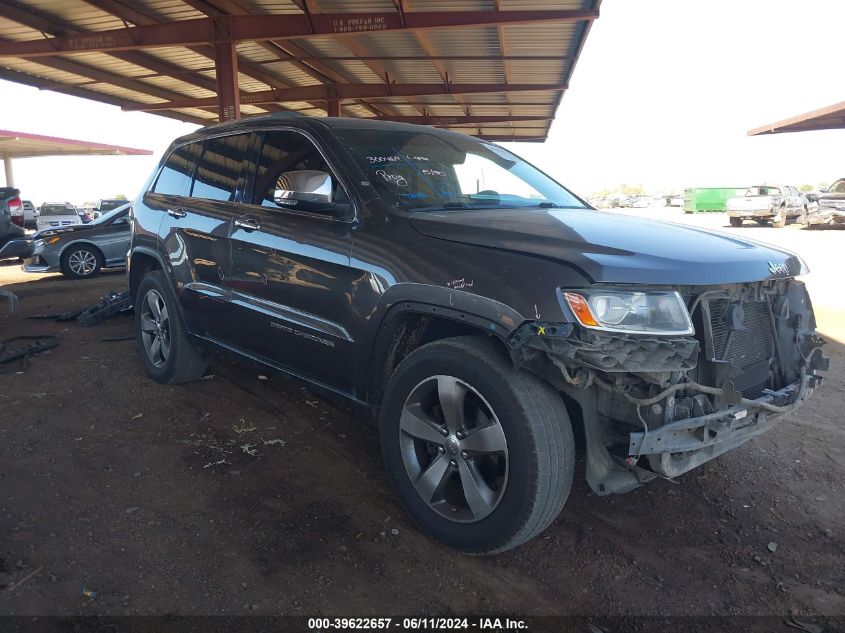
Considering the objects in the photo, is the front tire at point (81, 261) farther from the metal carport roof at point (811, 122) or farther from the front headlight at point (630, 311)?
the metal carport roof at point (811, 122)

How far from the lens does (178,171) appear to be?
4.93m

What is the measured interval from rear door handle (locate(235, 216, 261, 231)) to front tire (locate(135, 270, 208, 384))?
3.56 ft

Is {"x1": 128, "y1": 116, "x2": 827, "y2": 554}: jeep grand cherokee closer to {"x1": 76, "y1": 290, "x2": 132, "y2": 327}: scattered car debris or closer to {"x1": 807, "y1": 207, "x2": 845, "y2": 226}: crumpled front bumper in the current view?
{"x1": 76, "y1": 290, "x2": 132, "y2": 327}: scattered car debris

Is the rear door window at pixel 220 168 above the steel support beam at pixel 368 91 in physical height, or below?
below

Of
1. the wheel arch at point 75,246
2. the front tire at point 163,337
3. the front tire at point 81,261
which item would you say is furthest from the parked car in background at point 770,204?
the front tire at point 163,337

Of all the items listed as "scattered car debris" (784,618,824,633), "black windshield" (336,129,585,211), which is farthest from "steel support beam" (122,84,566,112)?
"scattered car debris" (784,618,824,633)

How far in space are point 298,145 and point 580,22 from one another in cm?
853

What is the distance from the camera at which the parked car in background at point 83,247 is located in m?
11.9

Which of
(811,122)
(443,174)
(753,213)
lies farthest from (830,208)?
(443,174)

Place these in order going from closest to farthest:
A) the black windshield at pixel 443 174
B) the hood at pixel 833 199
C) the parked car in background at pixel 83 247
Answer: the black windshield at pixel 443 174 → the parked car in background at pixel 83 247 → the hood at pixel 833 199

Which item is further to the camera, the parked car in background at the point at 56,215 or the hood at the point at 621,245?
the parked car in background at the point at 56,215

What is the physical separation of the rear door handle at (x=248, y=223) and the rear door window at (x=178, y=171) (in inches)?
40.0

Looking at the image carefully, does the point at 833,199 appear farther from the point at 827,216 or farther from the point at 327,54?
the point at 327,54

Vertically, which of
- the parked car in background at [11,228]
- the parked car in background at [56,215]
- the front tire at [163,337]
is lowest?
the parked car in background at [56,215]
